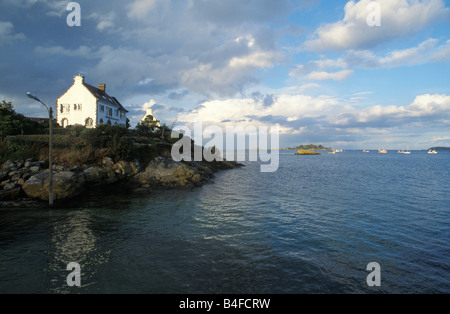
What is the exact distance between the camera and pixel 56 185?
23.8 meters

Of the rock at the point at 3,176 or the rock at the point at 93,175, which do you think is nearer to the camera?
the rock at the point at 3,176

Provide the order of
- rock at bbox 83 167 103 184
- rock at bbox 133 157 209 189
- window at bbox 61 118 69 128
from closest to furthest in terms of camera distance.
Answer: rock at bbox 83 167 103 184 → rock at bbox 133 157 209 189 → window at bbox 61 118 69 128

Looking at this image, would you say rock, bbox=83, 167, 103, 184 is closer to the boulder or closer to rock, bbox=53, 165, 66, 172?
rock, bbox=53, 165, 66, 172

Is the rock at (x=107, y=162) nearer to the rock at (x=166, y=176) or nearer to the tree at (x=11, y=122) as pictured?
the rock at (x=166, y=176)

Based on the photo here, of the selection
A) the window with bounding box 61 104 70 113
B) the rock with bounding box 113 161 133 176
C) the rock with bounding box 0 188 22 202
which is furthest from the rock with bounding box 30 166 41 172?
the window with bounding box 61 104 70 113

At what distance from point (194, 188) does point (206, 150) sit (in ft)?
128

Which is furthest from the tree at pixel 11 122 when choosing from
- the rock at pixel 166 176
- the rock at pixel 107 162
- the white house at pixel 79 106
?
the rock at pixel 166 176

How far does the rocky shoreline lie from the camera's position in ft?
74.7

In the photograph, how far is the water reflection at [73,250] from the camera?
391 inches

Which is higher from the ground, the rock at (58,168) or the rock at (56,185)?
the rock at (58,168)

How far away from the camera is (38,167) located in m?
25.9

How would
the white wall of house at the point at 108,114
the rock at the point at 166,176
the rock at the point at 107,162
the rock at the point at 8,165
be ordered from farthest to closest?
the white wall of house at the point at 108,114, the rock at the point at 166,176, the rock at the point at 107,162, the rock at the point at 8,165

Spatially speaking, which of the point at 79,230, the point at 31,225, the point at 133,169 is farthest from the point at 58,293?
the point at 133,169

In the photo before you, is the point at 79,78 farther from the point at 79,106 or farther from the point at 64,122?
the point at 64,122
